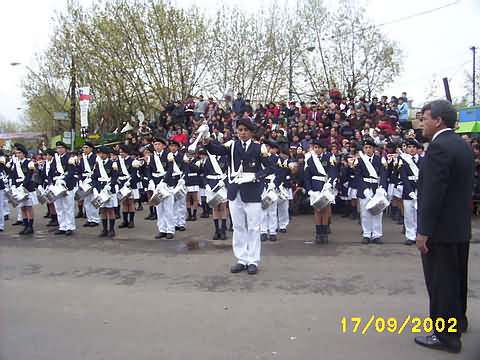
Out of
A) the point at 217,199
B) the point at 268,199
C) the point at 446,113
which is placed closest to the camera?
the point at 446,113

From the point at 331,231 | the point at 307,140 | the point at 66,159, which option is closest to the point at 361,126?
the point at 307,140

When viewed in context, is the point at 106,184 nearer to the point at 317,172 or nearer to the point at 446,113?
the point at 317,172

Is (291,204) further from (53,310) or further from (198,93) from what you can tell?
A: (198,93)

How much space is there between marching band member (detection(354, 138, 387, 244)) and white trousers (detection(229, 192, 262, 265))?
299 centimetres

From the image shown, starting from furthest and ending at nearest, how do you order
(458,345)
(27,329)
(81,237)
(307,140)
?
1. (307,140)
2. (81,237)
3. (27,329)
4. (458,345)

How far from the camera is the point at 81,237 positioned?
9484mm

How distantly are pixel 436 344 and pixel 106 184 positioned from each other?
7.82 m

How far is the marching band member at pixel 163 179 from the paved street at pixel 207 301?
2.53 feet

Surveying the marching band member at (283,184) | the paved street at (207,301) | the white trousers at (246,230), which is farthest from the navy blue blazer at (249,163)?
the marching band member at (283,184)

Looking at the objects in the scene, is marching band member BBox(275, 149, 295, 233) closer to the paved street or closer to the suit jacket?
the paved street

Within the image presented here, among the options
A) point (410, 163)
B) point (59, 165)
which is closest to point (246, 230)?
point (410, 163)

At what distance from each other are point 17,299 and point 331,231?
6.80m

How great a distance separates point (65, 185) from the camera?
9.77 meters
